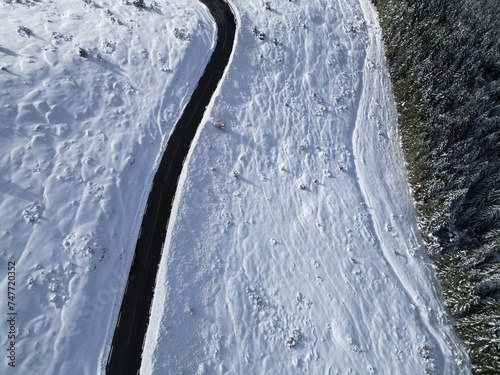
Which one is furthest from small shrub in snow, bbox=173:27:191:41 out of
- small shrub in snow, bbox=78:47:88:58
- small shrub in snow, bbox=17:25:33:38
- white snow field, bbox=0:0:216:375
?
small shrub in snow, bbox=17:25:33:38

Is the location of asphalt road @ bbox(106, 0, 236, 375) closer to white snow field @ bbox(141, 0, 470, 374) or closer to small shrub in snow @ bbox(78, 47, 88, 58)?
white snow field @ bbox(141, 0, 470, 374)

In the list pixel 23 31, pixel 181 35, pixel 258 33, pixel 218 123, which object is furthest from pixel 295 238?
pixel 23 31

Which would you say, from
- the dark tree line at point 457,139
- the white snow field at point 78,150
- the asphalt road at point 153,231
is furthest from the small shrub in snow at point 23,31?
the dark tree line at point 457,139

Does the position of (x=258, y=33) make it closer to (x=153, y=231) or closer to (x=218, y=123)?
(x=218, y=123)

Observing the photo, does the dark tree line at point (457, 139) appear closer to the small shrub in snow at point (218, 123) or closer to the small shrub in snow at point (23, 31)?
the small shrub in snow at point (218, 123)

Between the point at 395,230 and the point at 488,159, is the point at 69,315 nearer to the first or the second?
the point at 395,230

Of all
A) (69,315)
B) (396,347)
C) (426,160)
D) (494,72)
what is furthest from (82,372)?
(494,72)

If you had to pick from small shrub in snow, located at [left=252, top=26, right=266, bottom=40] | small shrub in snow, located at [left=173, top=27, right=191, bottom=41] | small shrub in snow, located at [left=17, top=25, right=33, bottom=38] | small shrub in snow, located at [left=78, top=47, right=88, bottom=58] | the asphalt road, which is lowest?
the asphalt road
